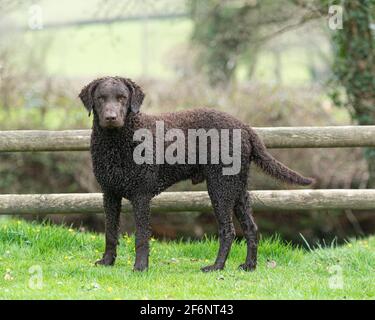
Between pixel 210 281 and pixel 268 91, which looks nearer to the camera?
pixel 210 281

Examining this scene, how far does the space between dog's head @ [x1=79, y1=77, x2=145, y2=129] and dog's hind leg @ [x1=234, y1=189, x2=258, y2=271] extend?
3.98ft

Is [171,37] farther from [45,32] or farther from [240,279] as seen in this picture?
[240,279]

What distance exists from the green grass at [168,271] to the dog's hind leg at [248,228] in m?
0.14

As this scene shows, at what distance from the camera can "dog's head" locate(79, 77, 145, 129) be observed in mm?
5184

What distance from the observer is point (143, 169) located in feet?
17.9

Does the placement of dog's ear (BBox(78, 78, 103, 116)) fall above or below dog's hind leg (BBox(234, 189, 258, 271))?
above

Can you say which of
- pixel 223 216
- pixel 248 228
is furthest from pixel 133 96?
pixel 248 228

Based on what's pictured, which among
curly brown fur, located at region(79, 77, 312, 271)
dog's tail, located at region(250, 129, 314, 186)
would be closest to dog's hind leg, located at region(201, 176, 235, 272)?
curly brown fur, located at region(79, 77, 312, 271)

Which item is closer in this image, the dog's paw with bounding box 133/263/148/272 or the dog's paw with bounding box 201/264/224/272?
the dog's paw with bounding box 133/263/148/272

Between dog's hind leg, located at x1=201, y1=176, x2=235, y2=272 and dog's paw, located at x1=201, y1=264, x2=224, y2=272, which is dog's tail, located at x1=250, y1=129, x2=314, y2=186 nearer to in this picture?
dog's hind leg, located at x1=201, y1=176, x2=235, y2=272

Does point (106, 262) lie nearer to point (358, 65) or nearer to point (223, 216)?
point (223, 216)

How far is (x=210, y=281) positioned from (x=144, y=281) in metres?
0.50

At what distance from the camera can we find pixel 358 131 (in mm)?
6395

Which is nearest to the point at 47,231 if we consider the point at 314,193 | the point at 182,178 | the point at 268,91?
the point at 182,178
